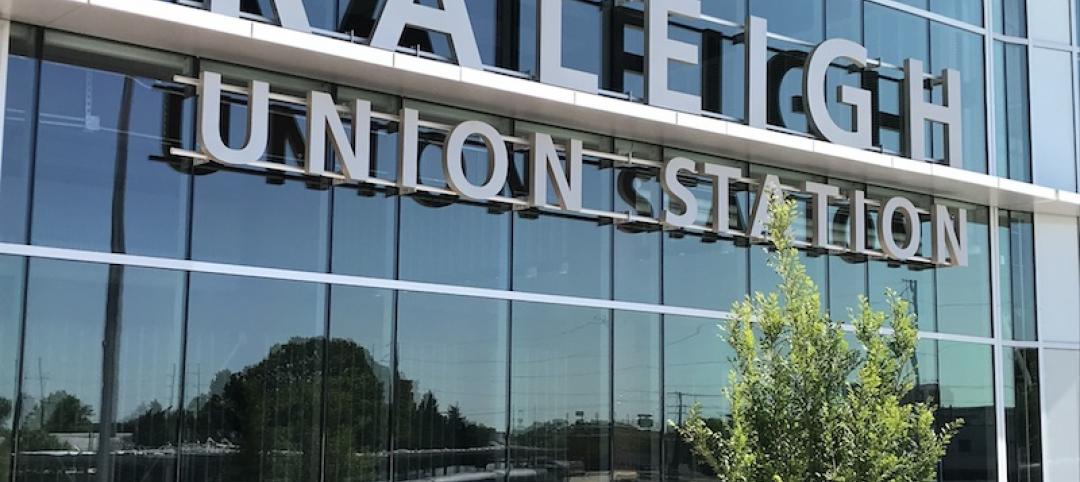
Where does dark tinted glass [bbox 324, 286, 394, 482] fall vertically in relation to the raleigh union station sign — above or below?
below

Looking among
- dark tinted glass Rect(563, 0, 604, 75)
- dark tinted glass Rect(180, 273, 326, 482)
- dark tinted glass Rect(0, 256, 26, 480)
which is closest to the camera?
dark tinted glass Rect(0, 256, 26, 480)

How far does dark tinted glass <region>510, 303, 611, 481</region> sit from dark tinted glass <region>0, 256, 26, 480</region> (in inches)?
244

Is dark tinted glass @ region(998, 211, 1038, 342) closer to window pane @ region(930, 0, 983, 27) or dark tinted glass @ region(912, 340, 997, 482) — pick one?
dark tinted glass @ region(912, 340, 997, 482)

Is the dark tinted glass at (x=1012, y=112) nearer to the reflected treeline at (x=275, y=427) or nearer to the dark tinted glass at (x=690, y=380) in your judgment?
the dark tinted glass at (x=690, y=380)

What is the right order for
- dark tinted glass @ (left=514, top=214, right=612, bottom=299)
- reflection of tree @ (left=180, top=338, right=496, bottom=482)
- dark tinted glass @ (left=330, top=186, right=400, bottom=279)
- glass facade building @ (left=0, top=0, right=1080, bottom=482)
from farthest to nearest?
dark tinted glass @ (left=514, top=214, right=612, bottom=299), dark tinted glass @ (left=330, top=186, right=400, bottom=279), reflection of tree @ (left=180, top=338, right=496, bottom=482), glass facade building @ (left=0, top=0, right=1080, bottom=482)

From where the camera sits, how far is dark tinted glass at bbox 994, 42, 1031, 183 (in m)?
24.9

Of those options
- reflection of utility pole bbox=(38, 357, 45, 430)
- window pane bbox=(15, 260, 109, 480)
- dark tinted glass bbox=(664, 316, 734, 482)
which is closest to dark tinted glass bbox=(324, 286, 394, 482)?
window pane bbox=(15, 260, 109, 480)

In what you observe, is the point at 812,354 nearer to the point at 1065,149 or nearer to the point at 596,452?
the point at 596,452

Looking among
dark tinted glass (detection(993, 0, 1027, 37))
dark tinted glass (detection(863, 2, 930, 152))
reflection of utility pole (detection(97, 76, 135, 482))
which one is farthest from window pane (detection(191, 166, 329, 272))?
dark tinted glass (detection(993, 0, 1027, 37))

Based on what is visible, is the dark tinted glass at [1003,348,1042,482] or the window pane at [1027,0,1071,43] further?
the window pane at [1027,0,1071,43]

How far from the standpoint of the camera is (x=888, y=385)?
39.4 ft

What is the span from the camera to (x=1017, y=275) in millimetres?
25219

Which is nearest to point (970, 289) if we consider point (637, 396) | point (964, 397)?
point (964, 397)

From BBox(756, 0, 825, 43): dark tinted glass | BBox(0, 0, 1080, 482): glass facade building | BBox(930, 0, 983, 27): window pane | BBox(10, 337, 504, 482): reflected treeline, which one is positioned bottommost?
BBox(10, 337, 504, 482): reflected treeline
